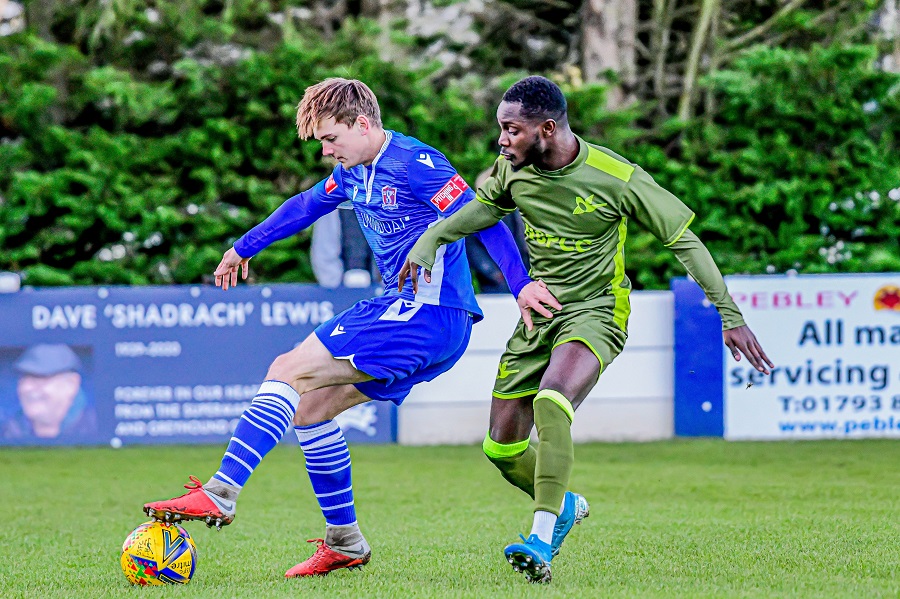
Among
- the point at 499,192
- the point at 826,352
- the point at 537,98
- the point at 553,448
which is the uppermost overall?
the point at 537,98

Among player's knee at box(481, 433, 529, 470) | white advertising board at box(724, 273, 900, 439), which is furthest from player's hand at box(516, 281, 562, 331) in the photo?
white advertising board at box(724, 273, 900, 439)

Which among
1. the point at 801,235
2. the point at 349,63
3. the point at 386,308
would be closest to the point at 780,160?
the point at 801,235

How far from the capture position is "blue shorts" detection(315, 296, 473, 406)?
486 centimetres

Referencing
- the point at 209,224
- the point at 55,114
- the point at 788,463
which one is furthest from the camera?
the point at 55,114

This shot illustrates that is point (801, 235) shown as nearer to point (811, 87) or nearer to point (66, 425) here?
point (811, 87)

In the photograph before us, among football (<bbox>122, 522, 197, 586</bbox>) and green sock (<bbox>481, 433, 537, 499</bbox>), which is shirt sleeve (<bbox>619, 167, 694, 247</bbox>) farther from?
football (<bbox>122, 522, 197, 586</bbox>)

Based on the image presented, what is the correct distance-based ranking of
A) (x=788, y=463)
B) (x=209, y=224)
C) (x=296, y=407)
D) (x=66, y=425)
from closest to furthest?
1. (x=296, y=407)
2. (x=788, y=463)
3. (x=66, y=425)
4. (x=209, y=224)

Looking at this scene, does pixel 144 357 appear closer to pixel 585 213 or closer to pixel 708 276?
pixel 585 213

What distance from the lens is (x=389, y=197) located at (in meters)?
Answer: 5.02

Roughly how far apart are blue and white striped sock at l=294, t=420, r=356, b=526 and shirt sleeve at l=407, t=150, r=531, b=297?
0.90 metres

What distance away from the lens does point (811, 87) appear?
1263cm

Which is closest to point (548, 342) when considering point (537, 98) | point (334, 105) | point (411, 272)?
point (411, 272)

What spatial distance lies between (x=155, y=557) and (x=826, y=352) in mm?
7120

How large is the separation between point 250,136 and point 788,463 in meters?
6.10
